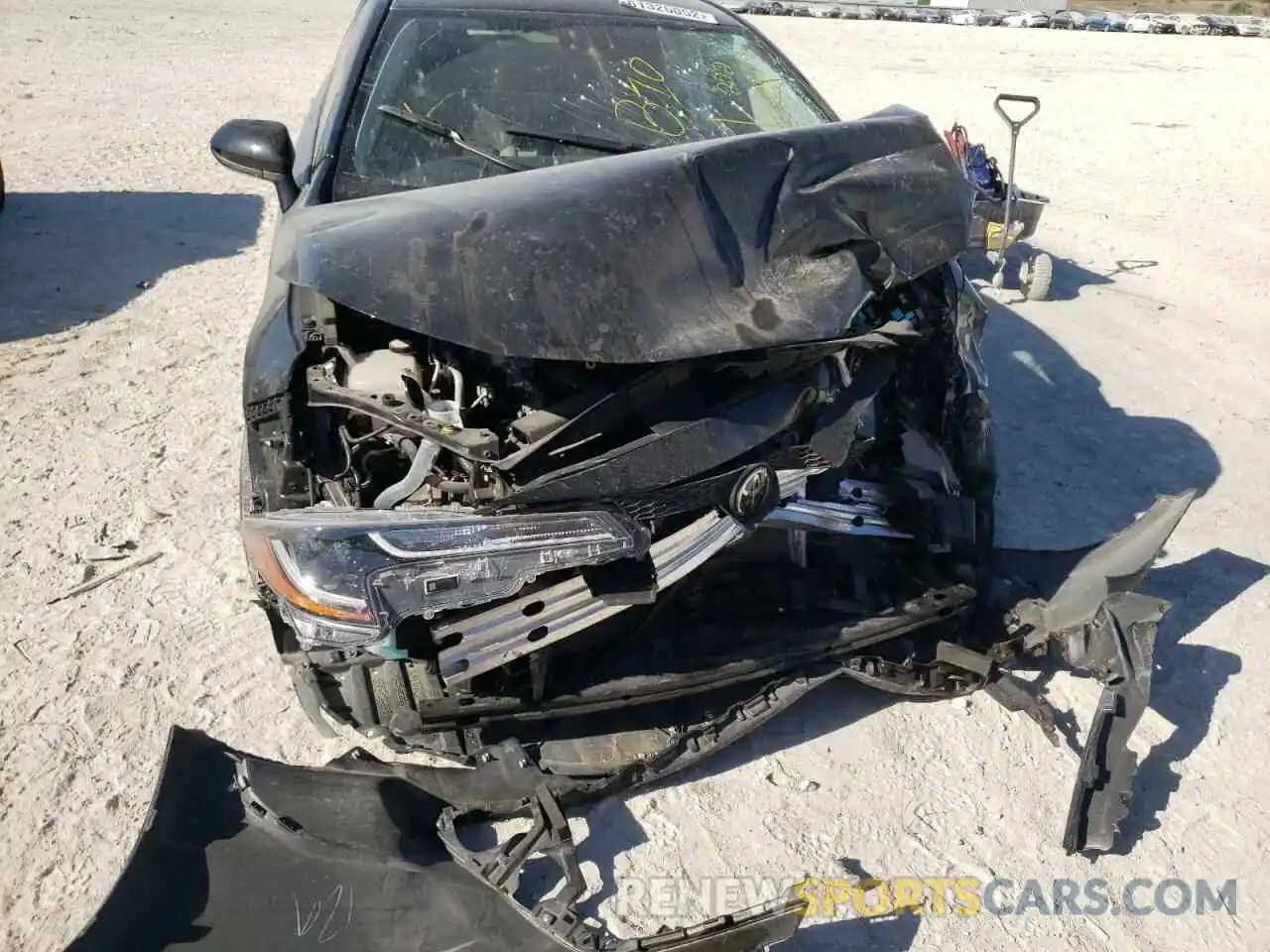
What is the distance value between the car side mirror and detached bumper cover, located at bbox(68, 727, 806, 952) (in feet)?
5.78

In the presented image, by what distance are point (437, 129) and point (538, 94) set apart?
0.41 metres

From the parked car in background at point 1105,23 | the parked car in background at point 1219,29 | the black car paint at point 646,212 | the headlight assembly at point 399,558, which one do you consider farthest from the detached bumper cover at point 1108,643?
the parked car in background at point 1219,29

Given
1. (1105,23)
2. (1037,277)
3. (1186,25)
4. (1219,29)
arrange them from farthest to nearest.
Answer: (1105,23)
(1186,25)
(1219,29)
(1037,277)

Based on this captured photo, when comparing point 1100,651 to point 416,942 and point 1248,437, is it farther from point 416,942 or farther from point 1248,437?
point 1248,437

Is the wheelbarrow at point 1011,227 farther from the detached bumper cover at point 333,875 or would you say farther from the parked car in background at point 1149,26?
the parked car in background at point 1149,26

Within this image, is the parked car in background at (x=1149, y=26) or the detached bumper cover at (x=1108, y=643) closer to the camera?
the detached bumper cover at (x=1108, y=643)

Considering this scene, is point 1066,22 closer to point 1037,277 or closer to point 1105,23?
point 1105,23

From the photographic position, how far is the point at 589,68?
3.43 metres

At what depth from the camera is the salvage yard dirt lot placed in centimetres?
248

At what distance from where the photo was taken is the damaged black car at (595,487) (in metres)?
2.07

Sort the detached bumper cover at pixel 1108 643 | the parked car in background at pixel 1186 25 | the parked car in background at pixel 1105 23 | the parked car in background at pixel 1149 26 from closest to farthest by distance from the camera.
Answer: the detached bumper cover at pixel 1108 643 < the parked car in background at pixel 1186 25 < the parked car in background at pixel 1149 26 < the parked car in background at pixel 1105 23

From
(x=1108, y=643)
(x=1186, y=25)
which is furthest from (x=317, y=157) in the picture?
(x=1186, y=25)

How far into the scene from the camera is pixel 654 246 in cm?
225

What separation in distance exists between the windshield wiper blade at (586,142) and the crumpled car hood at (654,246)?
0.67 m
